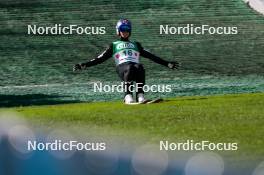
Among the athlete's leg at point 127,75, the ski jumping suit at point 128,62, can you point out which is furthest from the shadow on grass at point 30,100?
the athlete's leg at point 127,75

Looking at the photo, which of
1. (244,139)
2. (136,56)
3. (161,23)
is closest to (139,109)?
(136,56)

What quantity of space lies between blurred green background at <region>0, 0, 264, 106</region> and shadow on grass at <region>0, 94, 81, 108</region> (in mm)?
28

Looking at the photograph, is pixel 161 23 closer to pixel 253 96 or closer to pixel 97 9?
pixel 97 9

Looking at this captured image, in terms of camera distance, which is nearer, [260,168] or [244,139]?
[260,168]

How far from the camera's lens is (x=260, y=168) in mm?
6887

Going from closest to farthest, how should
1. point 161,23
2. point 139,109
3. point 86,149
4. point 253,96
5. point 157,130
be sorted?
1. point 86,149
2. point 157,130
3. point 139,109
4. point 253,96
5. point 161,23

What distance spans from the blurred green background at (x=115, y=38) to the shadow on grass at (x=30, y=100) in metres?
0.03

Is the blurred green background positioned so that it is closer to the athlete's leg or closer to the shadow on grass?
the shadow on grass

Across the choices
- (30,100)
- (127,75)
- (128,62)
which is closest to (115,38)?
(30,100)

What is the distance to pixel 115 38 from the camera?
28.2 meters

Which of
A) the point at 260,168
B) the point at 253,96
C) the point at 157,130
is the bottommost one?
the point at 260,168

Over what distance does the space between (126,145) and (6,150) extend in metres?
1.58

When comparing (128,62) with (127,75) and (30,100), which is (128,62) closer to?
(127,75)

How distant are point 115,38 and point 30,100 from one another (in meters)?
11.3
